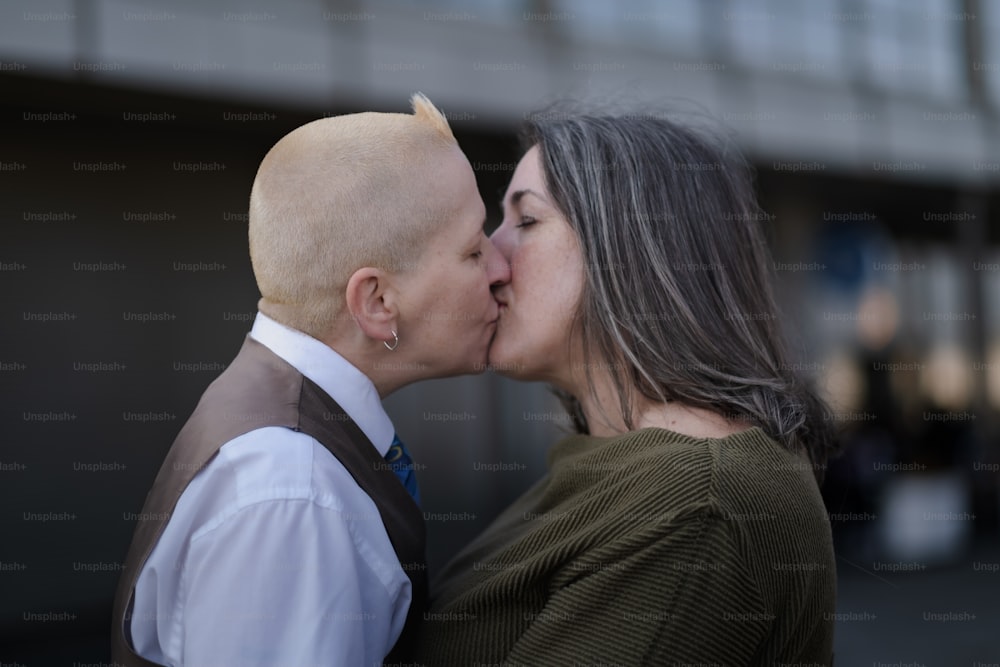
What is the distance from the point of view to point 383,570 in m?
1.59

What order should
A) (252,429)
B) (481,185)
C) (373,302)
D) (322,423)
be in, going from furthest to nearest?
(481,185) → (373,302) → (322,423) → (252,429)

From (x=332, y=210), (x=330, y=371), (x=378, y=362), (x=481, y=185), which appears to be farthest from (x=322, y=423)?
(x=481, y=185)

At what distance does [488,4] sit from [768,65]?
123 inches

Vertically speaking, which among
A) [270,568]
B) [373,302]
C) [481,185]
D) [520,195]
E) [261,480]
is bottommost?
[481,185]

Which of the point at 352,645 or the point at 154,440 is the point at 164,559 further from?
the point at 154,440

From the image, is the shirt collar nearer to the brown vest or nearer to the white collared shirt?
the brown vest

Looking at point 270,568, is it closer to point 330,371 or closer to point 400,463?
point 330,371

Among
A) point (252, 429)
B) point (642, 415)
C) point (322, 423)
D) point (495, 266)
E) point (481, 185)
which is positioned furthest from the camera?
point (481, 185)

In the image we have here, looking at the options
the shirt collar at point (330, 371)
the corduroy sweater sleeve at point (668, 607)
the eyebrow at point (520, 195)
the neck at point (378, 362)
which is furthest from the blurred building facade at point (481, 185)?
the shirt collar at point (330, 371)

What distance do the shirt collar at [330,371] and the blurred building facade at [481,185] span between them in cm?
102

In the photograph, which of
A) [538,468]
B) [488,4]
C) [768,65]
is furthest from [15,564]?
[768,65]

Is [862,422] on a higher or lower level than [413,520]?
lower

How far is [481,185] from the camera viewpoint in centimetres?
733

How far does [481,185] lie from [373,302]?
5668mm
